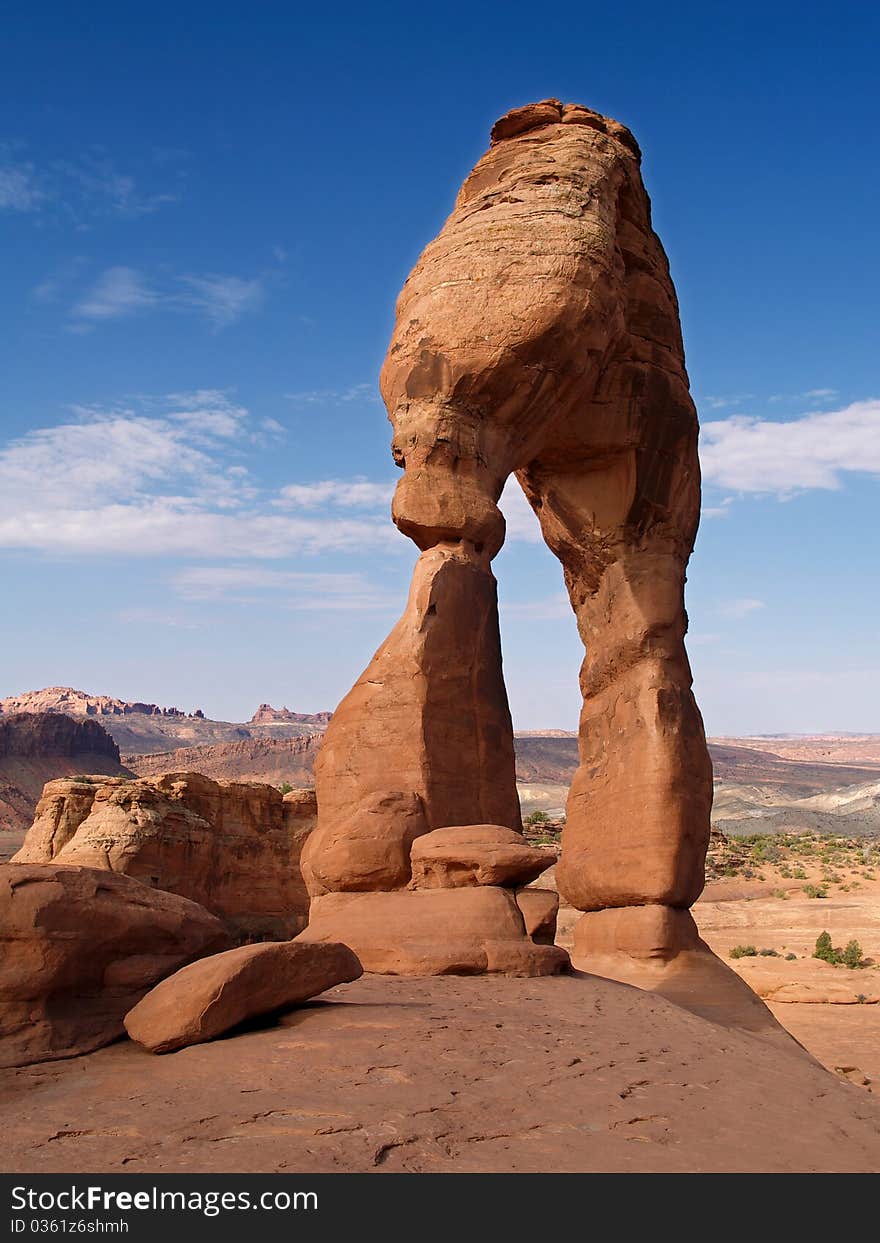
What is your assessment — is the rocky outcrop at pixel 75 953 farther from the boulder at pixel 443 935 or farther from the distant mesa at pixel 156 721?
the distant mesa at pixel 156 721

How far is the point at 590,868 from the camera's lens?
940 centimetres

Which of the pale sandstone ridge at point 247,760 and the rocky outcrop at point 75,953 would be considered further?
the pale sandstone ridge at point 247,760

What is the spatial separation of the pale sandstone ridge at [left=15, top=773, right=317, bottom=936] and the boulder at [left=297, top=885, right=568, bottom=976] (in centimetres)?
1177

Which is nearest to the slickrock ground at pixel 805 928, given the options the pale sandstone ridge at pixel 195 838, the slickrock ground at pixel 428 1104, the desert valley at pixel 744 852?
the desert valley at pixel 744 852

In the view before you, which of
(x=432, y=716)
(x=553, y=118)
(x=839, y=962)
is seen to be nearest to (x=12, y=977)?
(x=432, y=716)

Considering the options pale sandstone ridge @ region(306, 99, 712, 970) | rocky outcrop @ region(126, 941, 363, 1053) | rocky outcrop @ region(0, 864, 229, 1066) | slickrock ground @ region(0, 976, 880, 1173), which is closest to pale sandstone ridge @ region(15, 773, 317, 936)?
pale sandstone ridge @ region(306, 99, 712, 970)

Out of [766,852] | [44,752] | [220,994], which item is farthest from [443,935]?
[44,752]

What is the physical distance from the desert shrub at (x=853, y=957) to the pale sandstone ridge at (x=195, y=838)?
34.4 ft

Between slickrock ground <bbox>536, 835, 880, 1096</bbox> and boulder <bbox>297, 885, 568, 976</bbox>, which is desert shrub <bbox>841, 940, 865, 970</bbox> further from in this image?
boulder <bbox>297, 885, 568, 976</bbox>

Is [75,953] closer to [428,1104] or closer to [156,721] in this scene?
[428,1104]

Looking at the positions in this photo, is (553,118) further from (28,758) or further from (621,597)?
(28,758)

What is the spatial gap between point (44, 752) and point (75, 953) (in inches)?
2099

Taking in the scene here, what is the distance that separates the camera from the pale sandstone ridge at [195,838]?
18391mm

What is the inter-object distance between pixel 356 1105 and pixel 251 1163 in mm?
609
